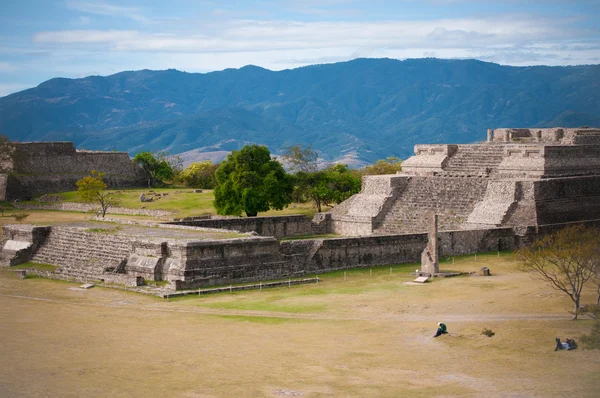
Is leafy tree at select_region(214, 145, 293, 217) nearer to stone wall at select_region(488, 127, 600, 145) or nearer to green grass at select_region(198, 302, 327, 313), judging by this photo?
stone wall at select_region(488, 127, 600, 145)

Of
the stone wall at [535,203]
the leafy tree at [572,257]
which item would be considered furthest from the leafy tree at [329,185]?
the leafy tree at [572,257]

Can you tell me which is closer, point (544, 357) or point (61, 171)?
point (544, 357)

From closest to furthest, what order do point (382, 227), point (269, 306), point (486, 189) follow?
point (269, 306)
point (486, 189)
point (382, 227)

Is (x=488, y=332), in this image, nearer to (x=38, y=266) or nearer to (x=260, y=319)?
(x=260, y=319)

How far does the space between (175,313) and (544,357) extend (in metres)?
11.3

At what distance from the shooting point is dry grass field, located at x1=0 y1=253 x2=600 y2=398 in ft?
66.6

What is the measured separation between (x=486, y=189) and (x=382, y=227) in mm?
5340

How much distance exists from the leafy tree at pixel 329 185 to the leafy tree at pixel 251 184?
411 cm

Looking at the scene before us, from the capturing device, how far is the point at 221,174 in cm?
5350

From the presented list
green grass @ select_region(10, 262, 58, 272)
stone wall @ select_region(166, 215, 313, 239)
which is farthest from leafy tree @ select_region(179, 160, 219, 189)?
green grass @ select_region(10, 262, 58, 272)

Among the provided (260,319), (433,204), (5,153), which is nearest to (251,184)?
(433,204)

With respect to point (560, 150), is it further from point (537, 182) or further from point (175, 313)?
point (175, 313)

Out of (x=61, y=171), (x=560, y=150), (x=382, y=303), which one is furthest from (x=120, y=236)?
(x=61, y=171)

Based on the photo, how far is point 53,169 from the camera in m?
80.6
